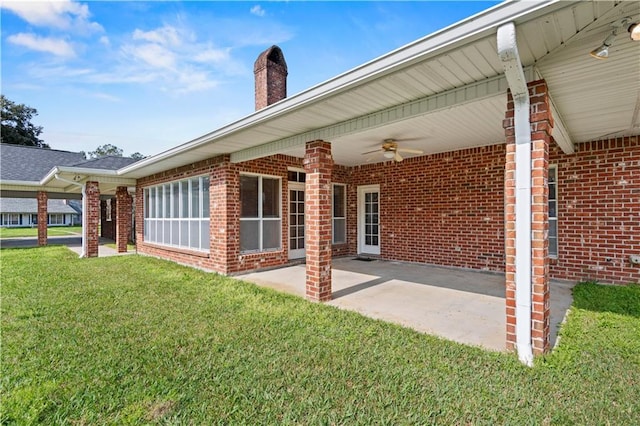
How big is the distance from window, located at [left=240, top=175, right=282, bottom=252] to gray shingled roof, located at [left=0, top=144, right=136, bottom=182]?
20.6 ft

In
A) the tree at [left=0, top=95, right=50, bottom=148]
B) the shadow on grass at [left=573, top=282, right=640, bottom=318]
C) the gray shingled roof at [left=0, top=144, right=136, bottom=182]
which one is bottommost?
→ the shadow on grass at [left=573, top=282, right=640, bottom=318]

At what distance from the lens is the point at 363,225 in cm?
974

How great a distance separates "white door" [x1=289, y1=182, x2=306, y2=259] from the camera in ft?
28.1

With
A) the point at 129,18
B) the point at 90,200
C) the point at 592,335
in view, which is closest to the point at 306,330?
the point at 592,335

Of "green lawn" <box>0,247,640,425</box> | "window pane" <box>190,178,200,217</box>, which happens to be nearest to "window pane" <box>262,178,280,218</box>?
"window pane" <box>190,178,200,217</box>

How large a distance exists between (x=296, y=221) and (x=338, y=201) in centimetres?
174

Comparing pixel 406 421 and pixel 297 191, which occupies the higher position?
pixel 297 191

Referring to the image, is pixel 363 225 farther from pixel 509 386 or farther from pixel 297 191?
pixel 509 386

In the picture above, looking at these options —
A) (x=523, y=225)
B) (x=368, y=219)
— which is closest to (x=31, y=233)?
(x=368, y=219)

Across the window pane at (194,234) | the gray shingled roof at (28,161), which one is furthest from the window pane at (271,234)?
the gray shingled roof at (28,161)

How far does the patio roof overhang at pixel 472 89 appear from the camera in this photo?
7.57ft

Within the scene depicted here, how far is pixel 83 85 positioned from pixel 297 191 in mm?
5436

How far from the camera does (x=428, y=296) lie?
515 centimetres

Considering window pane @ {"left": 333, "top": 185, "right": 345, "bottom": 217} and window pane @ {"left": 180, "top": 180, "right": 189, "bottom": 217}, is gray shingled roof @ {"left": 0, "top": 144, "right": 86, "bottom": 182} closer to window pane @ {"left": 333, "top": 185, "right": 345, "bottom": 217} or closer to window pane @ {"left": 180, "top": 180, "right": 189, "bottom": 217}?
window pane @ {"left": 180, "top": 180, "right": 189, "bottom": 217}
